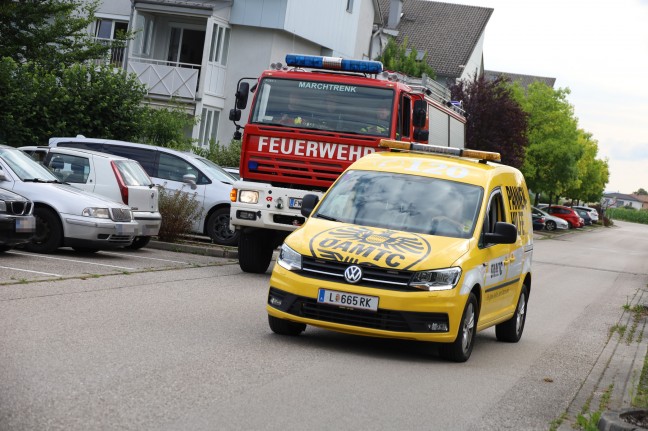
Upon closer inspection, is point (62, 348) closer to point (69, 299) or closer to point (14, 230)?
point (69, 299)

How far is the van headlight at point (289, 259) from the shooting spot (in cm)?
1058

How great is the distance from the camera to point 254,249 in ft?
59.2

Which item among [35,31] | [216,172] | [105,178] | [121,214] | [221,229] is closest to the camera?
[121,214]

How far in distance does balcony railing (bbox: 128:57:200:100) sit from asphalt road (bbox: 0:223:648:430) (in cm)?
2826

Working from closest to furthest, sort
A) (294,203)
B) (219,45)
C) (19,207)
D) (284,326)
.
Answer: (284,326) → (19,207) → (294,203) → (219,45)

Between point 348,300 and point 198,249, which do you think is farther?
point 198,249

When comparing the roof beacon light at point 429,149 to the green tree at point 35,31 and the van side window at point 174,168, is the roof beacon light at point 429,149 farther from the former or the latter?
the green tree at point 35,31

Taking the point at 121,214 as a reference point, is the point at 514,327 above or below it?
below

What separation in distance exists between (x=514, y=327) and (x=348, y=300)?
3.67 meters

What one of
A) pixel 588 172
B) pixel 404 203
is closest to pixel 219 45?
pixel 404 203

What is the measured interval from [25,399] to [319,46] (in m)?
43.6

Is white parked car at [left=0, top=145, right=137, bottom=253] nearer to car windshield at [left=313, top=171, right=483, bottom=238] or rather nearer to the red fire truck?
the red fire truck

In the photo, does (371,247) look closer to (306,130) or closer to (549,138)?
(306,130)

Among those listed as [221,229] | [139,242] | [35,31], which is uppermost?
[35,31]
